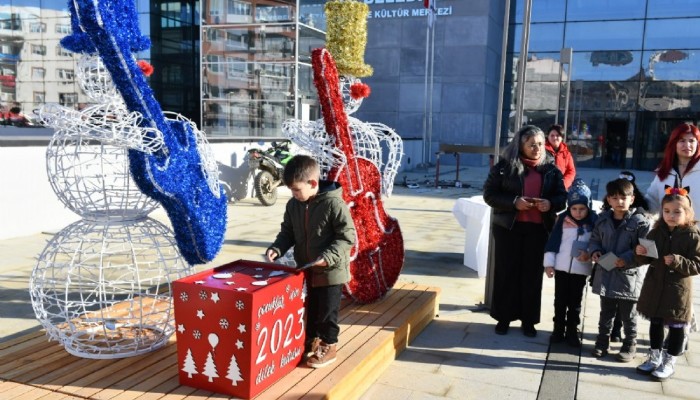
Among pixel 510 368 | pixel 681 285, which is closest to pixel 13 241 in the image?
pixel 510 368

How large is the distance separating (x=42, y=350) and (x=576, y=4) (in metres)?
21.2

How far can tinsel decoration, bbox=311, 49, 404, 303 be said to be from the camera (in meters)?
3.80

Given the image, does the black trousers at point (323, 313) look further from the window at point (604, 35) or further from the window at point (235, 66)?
the window at point (604, 35)

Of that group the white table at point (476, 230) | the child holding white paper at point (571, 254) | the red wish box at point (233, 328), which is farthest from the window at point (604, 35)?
the red wish box at point (233, 328)

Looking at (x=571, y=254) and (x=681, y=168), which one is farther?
(x=681, y=168)

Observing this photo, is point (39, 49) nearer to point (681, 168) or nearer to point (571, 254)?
point (571, 254)

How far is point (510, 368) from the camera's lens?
3.58m

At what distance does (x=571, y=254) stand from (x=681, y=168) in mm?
964

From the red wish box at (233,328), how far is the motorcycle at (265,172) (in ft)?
24.8

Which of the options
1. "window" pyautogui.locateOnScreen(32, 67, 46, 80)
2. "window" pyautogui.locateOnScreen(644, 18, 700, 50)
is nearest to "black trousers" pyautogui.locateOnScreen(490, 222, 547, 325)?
"window" pyautogui.locateOnScreen(32, 67, 46, 80)

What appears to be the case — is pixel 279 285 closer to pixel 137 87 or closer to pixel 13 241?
pixel 137 87

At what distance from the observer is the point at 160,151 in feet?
9.24

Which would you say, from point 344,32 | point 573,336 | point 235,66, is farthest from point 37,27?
point 573,336

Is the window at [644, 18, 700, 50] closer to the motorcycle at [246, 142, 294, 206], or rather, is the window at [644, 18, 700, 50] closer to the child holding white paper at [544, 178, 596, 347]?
the motorcycle at [246, 142, 294, 206]
